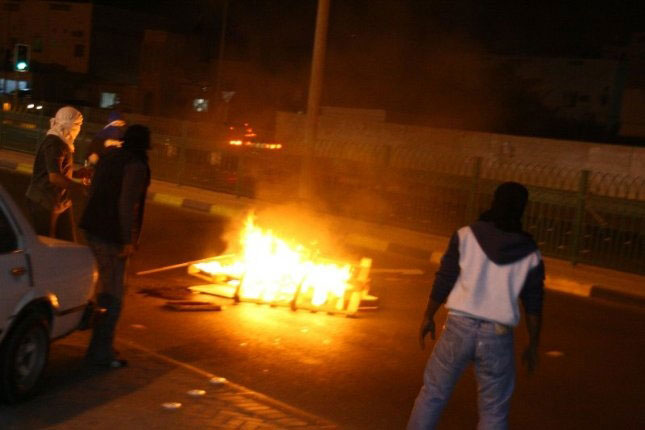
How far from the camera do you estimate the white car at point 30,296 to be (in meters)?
4.88

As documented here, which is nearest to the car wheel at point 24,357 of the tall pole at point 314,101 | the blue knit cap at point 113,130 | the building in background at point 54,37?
the blue knit cap at point 113,130

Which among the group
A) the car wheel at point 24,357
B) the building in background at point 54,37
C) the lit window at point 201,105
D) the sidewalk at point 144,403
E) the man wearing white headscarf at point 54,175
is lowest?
the sidewalk at point 144,403

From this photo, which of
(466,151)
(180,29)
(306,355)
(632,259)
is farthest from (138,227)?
(180,29)

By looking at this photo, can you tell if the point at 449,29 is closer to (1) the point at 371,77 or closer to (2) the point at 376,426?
(1) the point at 371,77

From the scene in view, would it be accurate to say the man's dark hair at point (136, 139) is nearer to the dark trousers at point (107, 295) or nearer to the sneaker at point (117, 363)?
the dark trousers at point (107, 295)

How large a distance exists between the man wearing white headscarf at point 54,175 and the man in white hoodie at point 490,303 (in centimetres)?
396

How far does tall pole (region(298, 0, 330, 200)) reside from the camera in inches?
618

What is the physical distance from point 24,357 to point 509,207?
2.99 metres

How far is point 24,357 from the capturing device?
5.16 metres

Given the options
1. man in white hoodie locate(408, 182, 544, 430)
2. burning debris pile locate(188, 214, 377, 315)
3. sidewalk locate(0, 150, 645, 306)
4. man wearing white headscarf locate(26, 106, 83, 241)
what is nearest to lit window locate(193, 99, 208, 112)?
sidewalk locate(0, 150, 645, 306)

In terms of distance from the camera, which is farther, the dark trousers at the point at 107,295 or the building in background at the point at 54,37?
the building in background at the point at 54,37

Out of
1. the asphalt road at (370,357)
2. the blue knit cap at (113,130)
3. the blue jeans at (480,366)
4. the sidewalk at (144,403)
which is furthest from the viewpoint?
the blue knit cap at (113,130)

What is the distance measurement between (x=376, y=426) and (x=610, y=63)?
3946 centimetres

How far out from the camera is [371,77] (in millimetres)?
42062
